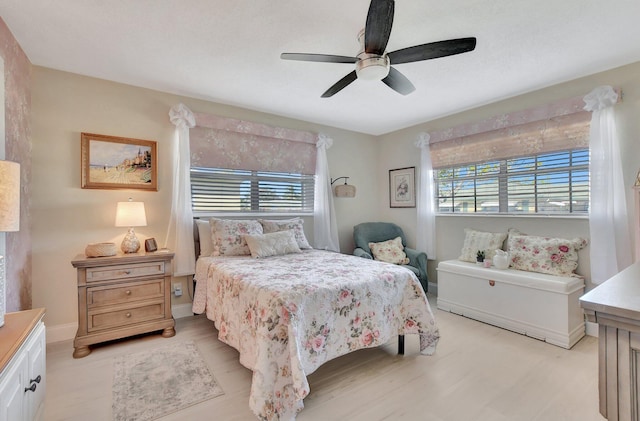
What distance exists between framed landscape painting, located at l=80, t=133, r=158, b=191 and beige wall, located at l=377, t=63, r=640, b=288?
344 cm

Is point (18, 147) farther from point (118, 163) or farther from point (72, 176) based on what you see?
point (118, 163)

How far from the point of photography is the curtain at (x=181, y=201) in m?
3.15

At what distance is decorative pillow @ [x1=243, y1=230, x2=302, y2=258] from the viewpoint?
2.99m

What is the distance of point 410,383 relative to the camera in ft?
6.62

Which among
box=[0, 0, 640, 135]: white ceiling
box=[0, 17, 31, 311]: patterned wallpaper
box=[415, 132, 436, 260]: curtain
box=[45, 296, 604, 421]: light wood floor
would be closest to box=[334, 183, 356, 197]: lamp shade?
box=[415, 132, 436, 260]: curtain

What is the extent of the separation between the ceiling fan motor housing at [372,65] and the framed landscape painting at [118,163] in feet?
7.85

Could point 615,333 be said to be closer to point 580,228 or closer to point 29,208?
point 580,228

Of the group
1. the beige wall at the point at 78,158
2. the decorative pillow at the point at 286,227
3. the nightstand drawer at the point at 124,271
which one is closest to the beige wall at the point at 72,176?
the beige wall at the point at 78,158

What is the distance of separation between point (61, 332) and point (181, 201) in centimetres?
159

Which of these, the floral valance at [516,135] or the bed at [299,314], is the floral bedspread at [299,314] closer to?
the bed at [299,314]

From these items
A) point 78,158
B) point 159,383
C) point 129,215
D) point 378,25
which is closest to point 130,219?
point 129,215

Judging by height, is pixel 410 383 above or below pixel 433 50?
below

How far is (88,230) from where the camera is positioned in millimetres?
2818

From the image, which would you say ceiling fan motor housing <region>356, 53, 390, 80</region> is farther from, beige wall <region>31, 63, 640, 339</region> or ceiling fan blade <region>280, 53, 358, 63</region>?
beige wall <region>31, 63, 640, 339</region>
